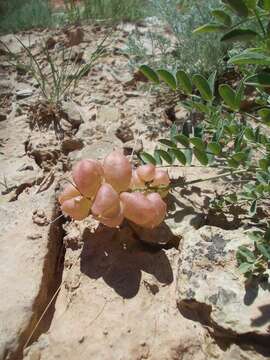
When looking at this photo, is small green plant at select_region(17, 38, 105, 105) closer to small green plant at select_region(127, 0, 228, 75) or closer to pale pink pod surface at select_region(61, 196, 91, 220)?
small green plant at select_region(127, 0, 228, 75)

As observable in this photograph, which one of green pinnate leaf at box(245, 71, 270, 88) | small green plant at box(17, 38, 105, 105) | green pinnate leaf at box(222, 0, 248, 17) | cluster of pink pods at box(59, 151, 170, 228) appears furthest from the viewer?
small green plant at box(17, 38, 105, 105)

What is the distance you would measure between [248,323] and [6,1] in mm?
4436

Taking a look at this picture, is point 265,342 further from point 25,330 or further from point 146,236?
point 25,330

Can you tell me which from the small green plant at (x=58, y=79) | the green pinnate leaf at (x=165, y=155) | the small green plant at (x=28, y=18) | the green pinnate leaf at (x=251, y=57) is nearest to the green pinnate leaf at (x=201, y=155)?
the green pinnate leaf at (x=165, y=155)

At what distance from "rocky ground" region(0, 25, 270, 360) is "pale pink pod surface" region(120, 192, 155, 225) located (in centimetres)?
16

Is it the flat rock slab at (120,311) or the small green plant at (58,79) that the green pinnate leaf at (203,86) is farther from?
the small green plant at (58,79)

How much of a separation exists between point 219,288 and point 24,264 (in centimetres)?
67

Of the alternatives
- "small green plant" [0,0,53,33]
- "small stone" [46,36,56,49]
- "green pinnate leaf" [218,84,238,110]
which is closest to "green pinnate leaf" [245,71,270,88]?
"green pinnate leaf" [218,84,238,110]

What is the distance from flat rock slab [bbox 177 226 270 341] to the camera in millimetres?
1202

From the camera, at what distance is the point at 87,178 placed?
143 cm

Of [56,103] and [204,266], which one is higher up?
[56,103]

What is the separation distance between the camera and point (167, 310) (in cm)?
136

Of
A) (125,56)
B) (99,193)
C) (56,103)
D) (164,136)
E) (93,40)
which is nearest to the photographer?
(99,193)

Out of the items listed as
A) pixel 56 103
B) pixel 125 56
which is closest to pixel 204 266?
pixel 56 103
